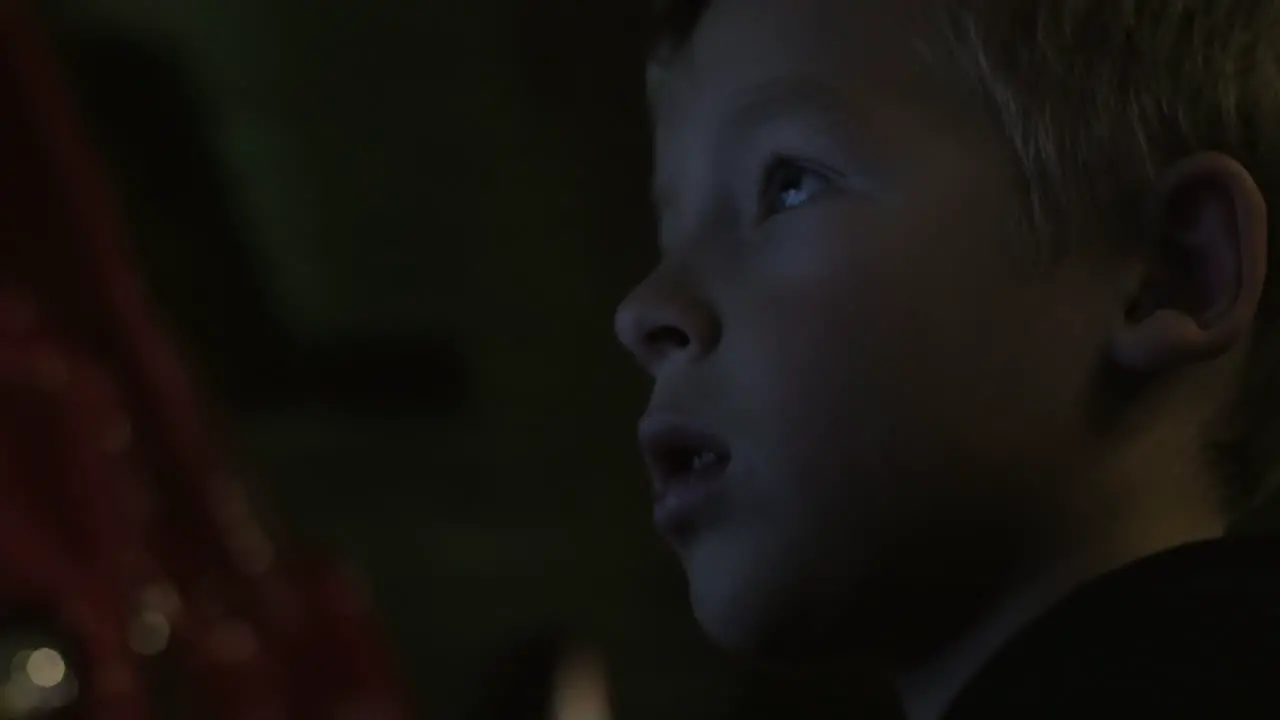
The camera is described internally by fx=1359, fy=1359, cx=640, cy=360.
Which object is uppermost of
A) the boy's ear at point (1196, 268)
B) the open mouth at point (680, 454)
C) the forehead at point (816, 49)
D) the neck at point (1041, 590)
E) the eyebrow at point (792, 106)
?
the forehead at point (816, 49)

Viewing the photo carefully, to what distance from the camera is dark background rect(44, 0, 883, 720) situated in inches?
43.4

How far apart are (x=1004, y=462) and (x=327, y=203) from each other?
0.83m

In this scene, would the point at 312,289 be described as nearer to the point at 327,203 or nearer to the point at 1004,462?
the point at 327,203

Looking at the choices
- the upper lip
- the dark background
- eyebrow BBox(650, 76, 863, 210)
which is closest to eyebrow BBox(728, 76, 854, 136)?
eyebrow BBox(650, 76, 863, 210)

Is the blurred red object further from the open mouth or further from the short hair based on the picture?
the short hair

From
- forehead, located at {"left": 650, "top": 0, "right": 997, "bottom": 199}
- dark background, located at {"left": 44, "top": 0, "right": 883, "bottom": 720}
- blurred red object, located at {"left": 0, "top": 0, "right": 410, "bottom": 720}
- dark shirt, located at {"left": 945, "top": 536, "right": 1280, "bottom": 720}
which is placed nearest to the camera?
dark shirt, located at {"left": 945, "top": 536, "right": 1280, "bottom": 720}

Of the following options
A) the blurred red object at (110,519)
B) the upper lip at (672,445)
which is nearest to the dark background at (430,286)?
the blurred red object at (110,519)

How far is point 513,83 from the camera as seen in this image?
1.18m

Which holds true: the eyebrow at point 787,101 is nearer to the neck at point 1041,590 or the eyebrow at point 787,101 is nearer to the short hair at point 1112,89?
the short hair at point 1112,89

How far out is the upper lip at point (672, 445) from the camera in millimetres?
471

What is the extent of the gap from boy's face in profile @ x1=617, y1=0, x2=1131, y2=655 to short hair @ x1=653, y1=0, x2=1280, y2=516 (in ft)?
0.03

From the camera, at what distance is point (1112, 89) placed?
0.46 m

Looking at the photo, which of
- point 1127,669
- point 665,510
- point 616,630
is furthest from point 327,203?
point 1127,669

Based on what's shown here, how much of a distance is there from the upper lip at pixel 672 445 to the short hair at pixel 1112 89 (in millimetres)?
131
